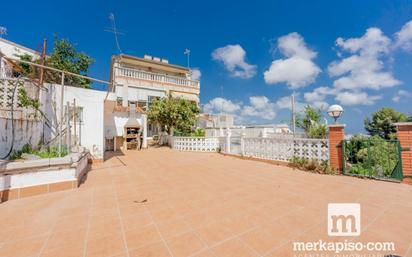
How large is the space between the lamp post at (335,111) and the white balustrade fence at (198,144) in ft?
24.9

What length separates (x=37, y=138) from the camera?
6383mm

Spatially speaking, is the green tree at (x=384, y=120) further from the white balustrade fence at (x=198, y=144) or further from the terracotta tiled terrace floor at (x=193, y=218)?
the terracotta tiled terrace floor at (x=193, y=218)

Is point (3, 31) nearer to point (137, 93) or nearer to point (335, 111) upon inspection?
point (137, 93)

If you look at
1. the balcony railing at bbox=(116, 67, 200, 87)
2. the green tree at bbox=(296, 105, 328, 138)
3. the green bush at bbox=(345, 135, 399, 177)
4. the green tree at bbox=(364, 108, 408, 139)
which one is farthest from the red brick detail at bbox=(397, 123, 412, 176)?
the green tree at bbox=(364, 108, 408, 139)

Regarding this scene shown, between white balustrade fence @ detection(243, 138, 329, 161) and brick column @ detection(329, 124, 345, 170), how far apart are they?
21 centimetres

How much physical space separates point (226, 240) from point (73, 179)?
14.5 ft

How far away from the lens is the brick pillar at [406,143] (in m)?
5.08

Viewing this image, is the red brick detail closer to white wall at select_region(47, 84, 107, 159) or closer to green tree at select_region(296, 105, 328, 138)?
white wall at select_region(47, 84, 107, 159)

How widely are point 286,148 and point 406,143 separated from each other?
362 centimetres

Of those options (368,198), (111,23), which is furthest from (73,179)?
(111,23)

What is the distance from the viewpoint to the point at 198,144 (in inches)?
533

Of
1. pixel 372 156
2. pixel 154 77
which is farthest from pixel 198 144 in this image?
pixel 154 77

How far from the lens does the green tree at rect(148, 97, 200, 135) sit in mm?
15457

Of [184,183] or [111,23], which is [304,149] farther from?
[111,23]
